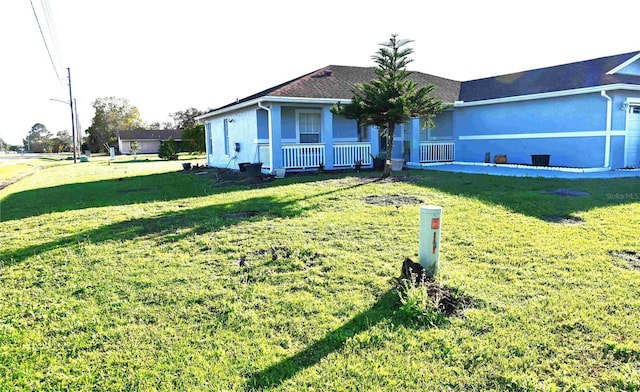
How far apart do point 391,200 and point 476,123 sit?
1112 centimetres

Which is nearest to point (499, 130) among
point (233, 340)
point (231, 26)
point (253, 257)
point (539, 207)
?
point (539, 207)

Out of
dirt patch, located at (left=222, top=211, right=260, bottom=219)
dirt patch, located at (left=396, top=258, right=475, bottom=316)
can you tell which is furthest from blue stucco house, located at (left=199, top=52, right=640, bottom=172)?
dirt patch, located at (left=396, top=258, right=475, bottom=316)

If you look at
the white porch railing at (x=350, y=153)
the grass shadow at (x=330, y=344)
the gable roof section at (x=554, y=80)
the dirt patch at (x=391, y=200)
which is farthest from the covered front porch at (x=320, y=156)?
the grass shadow at (x=330, y=344)

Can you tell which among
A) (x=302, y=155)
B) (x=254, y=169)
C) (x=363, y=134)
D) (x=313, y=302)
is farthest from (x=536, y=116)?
(x=313, y=302)

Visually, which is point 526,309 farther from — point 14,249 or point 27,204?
point 27,204

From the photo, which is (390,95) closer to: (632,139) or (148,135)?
(632,139)

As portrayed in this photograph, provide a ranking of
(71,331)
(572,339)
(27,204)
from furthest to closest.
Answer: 1. (27,204)
2. (71,331)
3. (572,339)

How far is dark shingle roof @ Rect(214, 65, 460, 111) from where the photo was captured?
15219 millimetres

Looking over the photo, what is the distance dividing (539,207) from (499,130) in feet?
34.1

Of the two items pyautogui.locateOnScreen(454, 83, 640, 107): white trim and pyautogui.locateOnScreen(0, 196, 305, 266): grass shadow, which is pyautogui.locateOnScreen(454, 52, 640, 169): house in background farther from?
pyautogui.locateOnScreen(0, 196, 305, 266): grass shadow

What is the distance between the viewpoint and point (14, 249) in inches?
236

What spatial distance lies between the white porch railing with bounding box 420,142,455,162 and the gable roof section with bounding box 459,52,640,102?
7.20ft

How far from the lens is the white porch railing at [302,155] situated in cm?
1501

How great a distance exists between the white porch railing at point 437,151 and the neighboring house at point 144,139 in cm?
5169
